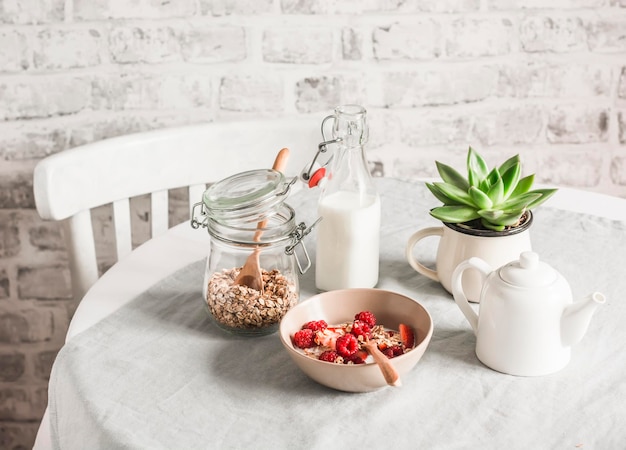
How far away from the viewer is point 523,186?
1.06 meters

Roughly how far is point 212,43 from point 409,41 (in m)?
0.44

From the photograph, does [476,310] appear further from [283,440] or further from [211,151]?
[211,151]

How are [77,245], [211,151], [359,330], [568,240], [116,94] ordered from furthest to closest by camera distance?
[116,94] → [211,151] → [77,245] → [568,240] → [359,330]

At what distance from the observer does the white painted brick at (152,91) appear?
5.78 ft

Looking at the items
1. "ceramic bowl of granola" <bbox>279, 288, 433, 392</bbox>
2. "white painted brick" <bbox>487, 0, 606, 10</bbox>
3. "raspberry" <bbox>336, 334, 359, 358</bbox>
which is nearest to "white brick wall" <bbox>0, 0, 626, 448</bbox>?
"white painted brick" <bbox>487, 0, 606, 10</bbox>

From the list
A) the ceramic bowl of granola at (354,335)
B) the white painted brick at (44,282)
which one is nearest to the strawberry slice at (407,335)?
the ceramic bowl of granola at (354,335)

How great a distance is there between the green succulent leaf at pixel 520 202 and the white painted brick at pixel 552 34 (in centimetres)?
89

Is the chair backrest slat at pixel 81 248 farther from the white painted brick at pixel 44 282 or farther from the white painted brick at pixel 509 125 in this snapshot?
the white painted brick at pixel 509 125

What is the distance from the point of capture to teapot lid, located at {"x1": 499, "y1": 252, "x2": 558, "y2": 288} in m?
0.91

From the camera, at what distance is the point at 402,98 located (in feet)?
6.08

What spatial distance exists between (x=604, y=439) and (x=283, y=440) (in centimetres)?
33

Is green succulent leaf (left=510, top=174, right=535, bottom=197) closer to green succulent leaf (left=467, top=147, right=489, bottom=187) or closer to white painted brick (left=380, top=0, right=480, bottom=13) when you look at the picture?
green succulent leaf (left=467, top=147, right=489, bottom=187)

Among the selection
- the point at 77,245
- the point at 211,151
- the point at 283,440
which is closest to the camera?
the point at 283,440

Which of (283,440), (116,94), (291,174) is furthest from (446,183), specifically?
(116,94)
